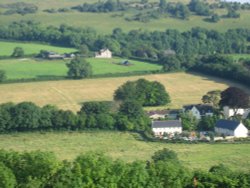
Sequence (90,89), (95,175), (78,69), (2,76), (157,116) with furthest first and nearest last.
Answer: (78,69) < (2,76) < (90,89) < (157,116) < (95,175)

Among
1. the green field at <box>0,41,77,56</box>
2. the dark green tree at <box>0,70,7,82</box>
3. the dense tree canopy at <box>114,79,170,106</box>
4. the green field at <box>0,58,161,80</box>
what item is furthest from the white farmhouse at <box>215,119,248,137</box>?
the green field at <box>0,41,77,56</box>

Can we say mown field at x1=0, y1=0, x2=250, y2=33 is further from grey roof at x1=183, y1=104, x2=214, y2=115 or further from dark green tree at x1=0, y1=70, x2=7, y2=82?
grey roof at x1=183, y1=104, x2=214, y2=115

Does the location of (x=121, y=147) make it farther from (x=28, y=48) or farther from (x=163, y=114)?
(x=28, y=48)

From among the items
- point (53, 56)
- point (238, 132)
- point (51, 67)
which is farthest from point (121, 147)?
point (53, 56)

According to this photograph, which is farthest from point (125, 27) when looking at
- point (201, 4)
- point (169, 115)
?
point (169, 115)

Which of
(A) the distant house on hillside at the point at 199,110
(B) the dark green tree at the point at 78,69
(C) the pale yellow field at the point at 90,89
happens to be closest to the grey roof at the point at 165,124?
(A) the distant house on hillside at the point at 199,110

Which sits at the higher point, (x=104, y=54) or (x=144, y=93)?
(x=144, y=93)

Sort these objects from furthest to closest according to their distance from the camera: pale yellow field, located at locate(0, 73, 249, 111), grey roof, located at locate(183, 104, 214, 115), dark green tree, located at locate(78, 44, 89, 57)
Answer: dark green tree, located at locate(78, 44, 89, 57) < pale yellow field, located at locate(0, 73, 249, 111) < grey roof, located at locate(183, 104, 214, 115)
